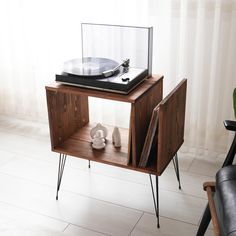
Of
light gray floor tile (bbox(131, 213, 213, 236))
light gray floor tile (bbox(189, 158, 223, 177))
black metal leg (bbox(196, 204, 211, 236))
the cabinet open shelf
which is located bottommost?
light gray floor tile (bbox(131, 213, 213, 236))

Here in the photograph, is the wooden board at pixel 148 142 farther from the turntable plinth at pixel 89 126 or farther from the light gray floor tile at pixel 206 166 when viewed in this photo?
the light gray floor tile at pixel 206 166

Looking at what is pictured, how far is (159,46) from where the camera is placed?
2205mm

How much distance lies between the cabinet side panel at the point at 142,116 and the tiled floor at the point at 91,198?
31 cm

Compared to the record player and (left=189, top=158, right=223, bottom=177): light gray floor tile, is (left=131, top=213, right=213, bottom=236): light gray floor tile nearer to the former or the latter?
(left=189, top=158, right=223, bottom=177): light gray floor tile

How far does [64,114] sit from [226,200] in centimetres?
84

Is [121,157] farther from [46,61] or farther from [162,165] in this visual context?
[46,61]

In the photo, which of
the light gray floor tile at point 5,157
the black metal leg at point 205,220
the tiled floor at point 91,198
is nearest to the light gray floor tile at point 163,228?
the tiled floor at point 91,198

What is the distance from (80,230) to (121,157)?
13.9 inches

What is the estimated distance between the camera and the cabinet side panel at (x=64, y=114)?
1.81 m

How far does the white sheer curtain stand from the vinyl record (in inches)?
18.4

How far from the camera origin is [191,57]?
2160 millimetres

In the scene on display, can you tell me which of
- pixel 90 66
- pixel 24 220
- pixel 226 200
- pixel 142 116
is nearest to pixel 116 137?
pixel 142 116

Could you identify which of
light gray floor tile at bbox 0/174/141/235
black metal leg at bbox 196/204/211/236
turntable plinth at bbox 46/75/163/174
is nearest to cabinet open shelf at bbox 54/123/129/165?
turntable plinth at bbox 46/75/163/174

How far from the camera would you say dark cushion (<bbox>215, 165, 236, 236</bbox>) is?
127cm
